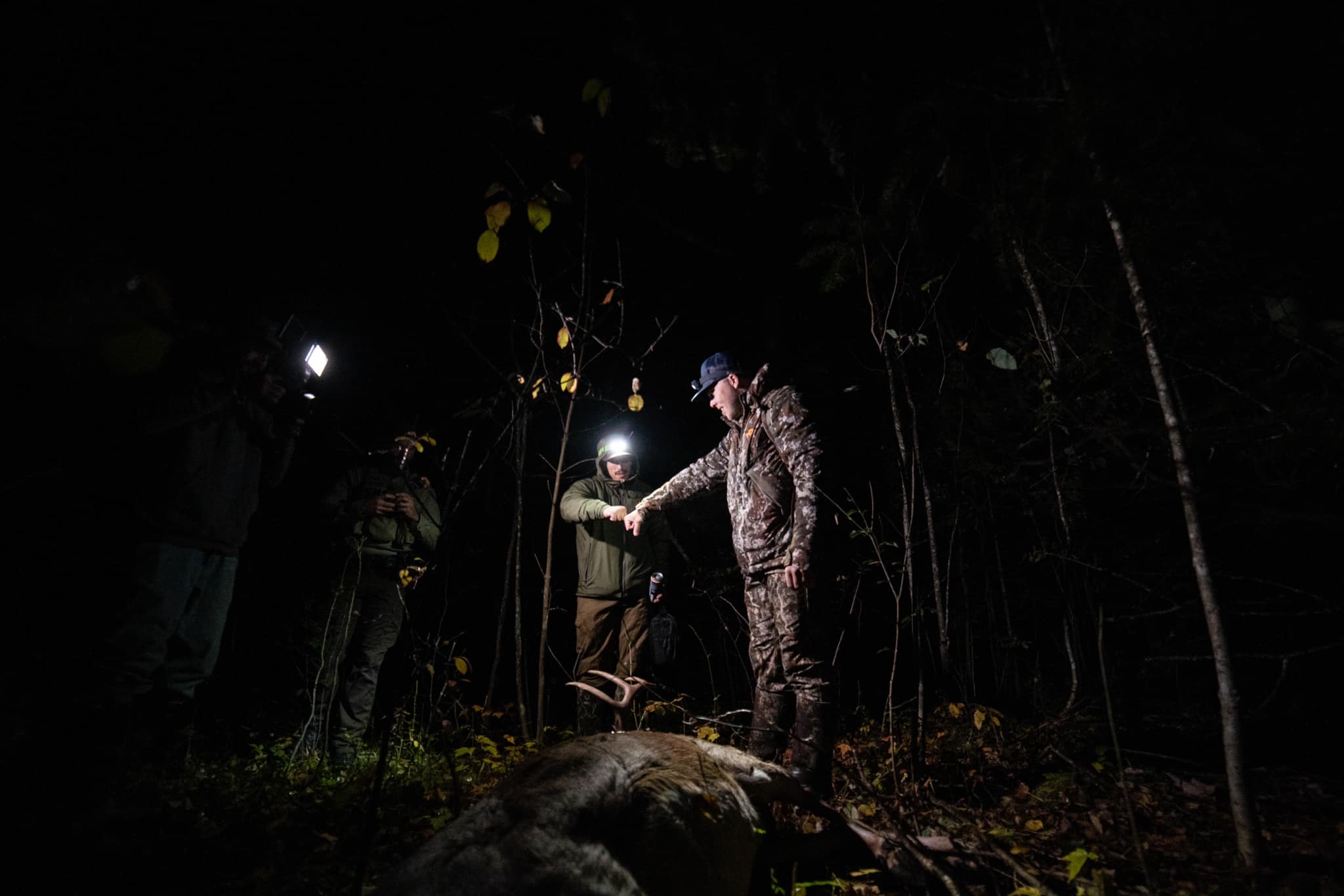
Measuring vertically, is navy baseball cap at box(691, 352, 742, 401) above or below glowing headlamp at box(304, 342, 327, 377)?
above

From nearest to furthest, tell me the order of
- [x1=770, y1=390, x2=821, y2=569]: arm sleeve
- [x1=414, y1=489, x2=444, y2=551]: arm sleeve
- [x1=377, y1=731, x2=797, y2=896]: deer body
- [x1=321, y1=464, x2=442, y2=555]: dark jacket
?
[x1=377, y1=731, x2=797, y2=896]: deer body, [x1=770, y1=390, x2=821, y2=569]: arm sleeve, [x1=321, y1=464, x2=442, y2=555]: dark jacket, [x1=414, y1=489, x2=444, y2=551]: arm sleeve

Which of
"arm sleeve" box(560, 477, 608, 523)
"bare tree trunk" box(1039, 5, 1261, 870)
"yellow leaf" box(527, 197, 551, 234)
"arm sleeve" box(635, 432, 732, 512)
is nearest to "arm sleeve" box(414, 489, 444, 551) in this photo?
"arm sleeve" box(560, 477, 608, 523)

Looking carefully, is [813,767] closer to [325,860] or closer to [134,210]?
[325,860]

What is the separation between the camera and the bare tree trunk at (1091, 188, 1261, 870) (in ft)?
8.09

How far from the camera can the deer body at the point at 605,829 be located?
1.51m

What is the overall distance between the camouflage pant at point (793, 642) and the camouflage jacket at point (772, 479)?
20 cm

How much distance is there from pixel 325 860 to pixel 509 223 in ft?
18.1

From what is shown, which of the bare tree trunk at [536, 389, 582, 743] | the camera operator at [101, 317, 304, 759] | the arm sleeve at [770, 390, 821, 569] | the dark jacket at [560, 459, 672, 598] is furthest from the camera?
Result: the dark jacket at [560, 459, 672, 598]

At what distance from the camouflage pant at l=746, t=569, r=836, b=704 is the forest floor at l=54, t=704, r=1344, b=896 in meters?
0.48

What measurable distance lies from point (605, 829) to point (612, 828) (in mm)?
30

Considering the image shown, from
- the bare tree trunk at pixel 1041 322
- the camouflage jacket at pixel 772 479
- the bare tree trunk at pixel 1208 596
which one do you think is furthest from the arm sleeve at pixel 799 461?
the bare tree trunk at pixel 1041 322

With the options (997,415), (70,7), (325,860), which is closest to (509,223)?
(70,7)

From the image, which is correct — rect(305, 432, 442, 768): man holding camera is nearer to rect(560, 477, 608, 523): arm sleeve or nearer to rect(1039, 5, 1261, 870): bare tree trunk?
rect(560, 477, 608, 523): arm sleeve

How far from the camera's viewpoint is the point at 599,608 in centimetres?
509
